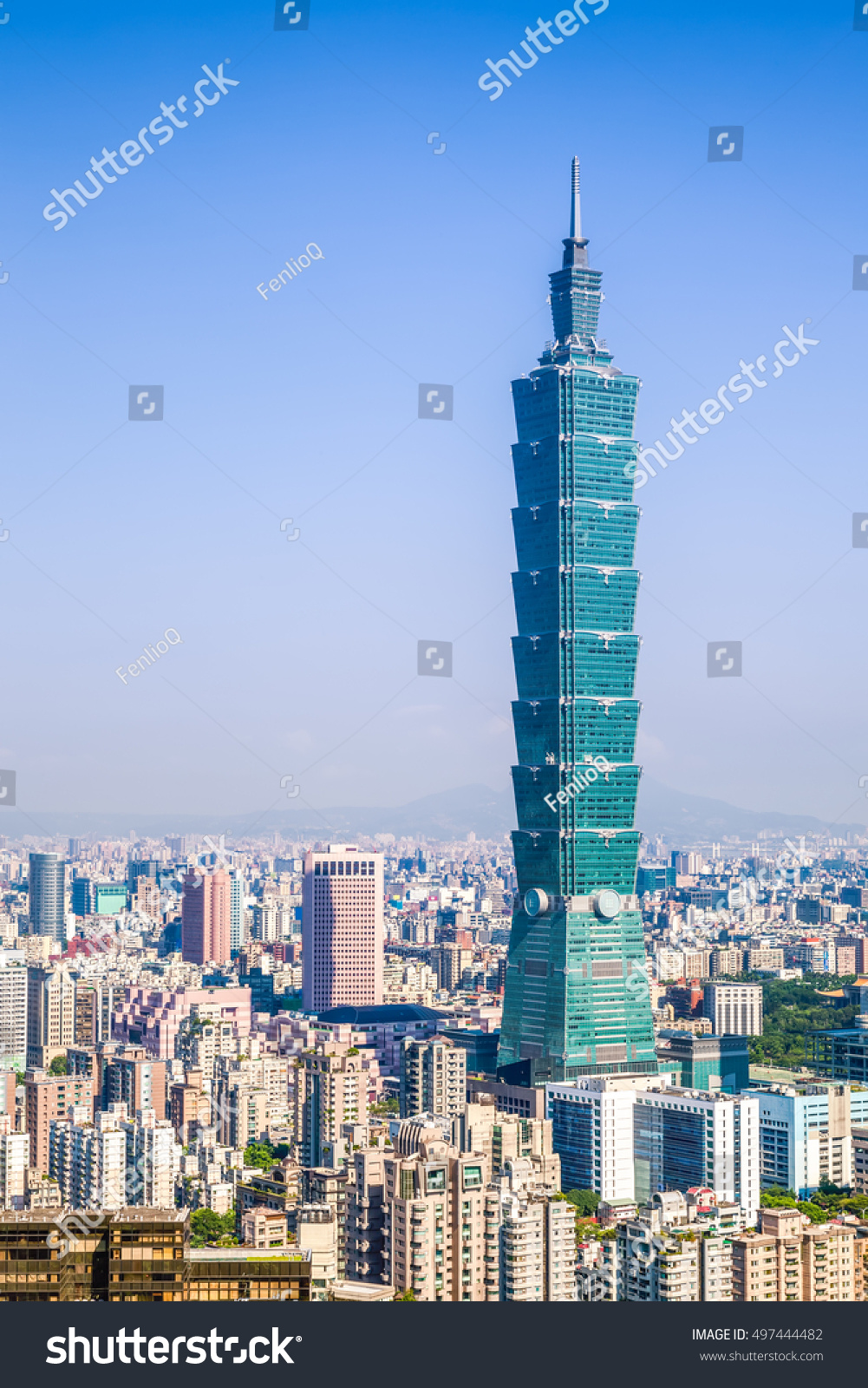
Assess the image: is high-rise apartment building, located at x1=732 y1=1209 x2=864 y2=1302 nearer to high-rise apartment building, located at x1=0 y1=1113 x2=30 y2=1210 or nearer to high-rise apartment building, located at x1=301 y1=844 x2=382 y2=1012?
high-rise apartment building, located at x1=0 y1=1113 x2=30 y2=1210

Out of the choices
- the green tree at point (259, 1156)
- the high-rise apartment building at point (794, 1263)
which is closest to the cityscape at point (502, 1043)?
the high-rise apartment building at point (794, 1263)

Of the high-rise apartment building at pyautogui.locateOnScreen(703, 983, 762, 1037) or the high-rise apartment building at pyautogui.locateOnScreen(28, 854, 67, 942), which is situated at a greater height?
the high-rise apartment building at pyautogui.locateOnScreen(28, 854, 67, 942)

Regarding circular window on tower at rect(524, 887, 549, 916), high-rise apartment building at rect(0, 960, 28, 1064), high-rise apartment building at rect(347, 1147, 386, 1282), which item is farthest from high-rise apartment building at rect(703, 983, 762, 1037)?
high-rise apartment building at rect(347, 1147, 386, 1282)

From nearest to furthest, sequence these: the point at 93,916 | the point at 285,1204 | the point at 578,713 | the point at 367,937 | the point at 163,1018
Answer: the point at 285,1204 < the point at 578,713 < the point at 163,1018 < the point at 367,937 < the point at 93,916

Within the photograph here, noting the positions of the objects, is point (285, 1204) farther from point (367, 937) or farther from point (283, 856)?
point (283, 856)
